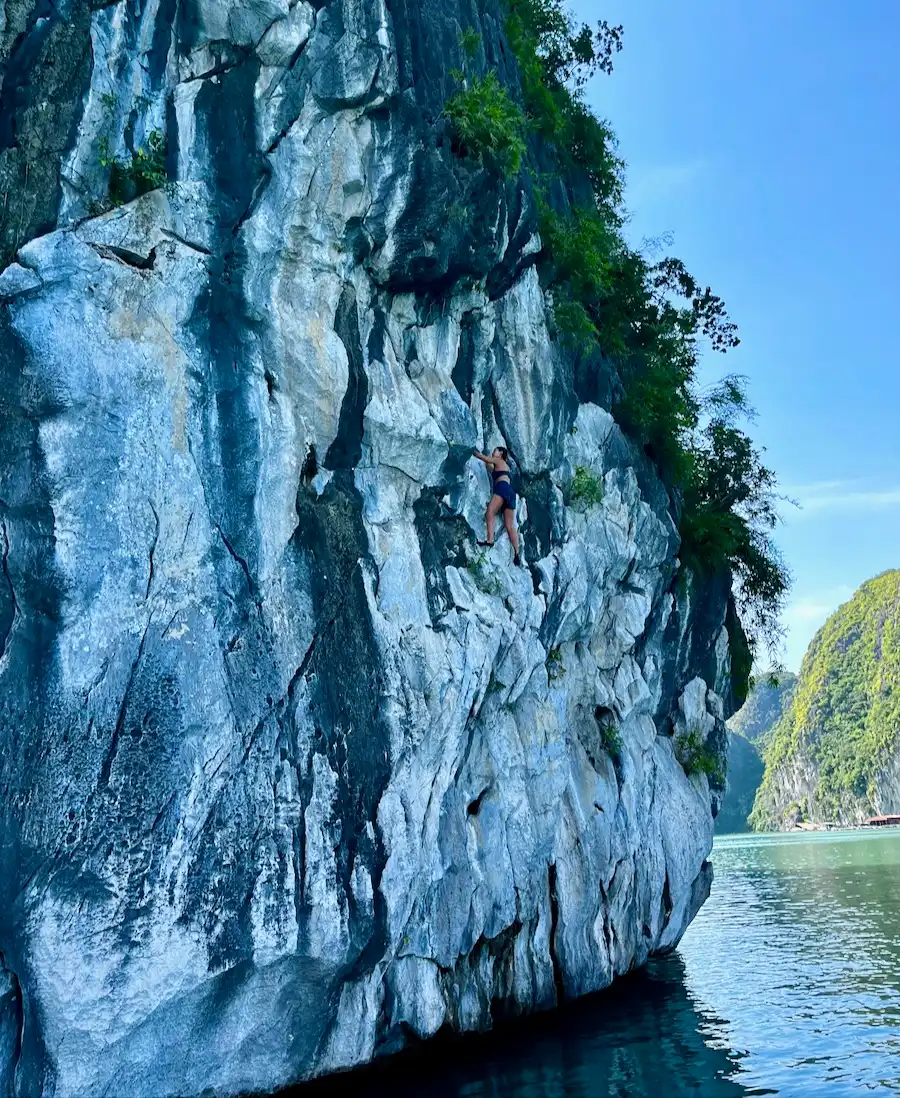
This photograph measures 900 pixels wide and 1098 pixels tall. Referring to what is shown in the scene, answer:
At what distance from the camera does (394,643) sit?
10383mm

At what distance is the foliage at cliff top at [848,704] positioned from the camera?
111m

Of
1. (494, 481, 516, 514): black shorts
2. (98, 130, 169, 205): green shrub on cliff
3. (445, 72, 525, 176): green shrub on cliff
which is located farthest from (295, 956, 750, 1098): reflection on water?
(445, 72, 525, 176): green shrub on cliff

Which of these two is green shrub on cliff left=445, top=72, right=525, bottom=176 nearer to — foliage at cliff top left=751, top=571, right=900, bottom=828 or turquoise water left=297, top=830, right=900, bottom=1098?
turquoise water left=297, top=830, right=900, bottom=1098

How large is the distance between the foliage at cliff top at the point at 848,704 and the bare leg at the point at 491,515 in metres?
108

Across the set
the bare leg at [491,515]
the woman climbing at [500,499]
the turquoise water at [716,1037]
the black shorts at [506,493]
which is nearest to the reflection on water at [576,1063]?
the turquoise water at [716,1037]

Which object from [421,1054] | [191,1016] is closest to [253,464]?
[191,1016]

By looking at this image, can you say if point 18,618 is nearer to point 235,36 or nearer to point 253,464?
point 253,464

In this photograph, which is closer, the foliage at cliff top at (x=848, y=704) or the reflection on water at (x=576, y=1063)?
the reflection on water at (x=576, y=1063)

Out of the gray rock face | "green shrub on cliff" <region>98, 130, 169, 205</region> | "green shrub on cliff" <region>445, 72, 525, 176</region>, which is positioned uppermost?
"green shrub on cliff" <region>445, 72, 525, 176</region>

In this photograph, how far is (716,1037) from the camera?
11742mm

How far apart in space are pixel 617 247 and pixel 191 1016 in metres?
Answer: 16.0

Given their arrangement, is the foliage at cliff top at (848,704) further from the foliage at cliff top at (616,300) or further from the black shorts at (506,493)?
the black shorts at (506,493)

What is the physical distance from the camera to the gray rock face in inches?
318

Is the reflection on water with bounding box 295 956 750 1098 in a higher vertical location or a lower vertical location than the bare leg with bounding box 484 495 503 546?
lower
